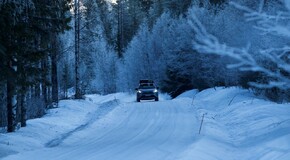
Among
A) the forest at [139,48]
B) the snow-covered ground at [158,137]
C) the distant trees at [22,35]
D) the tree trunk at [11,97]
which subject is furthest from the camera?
the tree trunk at [11,97]

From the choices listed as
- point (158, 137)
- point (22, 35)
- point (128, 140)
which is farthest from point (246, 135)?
point (22, 35)

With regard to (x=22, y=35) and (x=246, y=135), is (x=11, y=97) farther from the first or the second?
(x=246, y=135)

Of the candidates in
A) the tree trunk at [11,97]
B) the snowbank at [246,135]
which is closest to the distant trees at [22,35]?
the tree trunk at [11,97]

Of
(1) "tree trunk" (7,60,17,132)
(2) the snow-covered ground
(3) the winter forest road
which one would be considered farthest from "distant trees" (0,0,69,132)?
(3) the winter forest road

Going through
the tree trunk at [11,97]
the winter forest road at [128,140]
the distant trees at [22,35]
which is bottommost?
the winter forest road at [128,140]

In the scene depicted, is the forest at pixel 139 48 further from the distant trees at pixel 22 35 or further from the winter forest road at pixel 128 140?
the winter forest road at pixel 128 140

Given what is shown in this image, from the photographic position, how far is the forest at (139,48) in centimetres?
607

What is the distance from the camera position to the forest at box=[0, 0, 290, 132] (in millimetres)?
6070

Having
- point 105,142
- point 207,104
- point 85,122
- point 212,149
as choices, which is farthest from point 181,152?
point 207,104

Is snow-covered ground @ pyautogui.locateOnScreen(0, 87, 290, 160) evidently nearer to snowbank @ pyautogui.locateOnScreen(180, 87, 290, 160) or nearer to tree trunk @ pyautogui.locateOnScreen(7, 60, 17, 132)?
snowbank @ pyautogui.locateOnScreen(180, 87, 290, 160)

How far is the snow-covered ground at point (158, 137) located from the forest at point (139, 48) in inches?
58.0

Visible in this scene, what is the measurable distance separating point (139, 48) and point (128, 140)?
47864 mm

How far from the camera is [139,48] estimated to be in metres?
61.8

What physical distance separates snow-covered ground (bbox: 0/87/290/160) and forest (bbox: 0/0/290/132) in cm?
147
